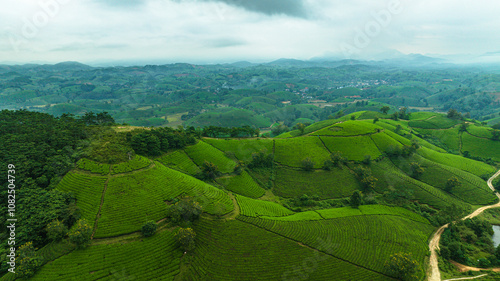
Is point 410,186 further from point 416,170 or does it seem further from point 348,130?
point 348,130

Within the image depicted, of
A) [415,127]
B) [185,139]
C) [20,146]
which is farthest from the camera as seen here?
[415,127]

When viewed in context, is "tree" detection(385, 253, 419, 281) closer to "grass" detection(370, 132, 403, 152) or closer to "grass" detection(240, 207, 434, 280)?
"grass" detection(240, 207, 434, 280)

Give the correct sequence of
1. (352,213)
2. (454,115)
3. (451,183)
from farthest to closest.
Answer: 1. (454,115)
2. (451,183)
3. (352,213)

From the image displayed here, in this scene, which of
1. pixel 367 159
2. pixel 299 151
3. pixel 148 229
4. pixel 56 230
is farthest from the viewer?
pixel 299 151

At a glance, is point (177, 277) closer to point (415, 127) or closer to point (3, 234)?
point (3, 234)

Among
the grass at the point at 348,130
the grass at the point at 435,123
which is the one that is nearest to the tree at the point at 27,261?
the grass at the point at 348,130

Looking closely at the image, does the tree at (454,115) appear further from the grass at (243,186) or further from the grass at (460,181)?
the grass at (243,186)

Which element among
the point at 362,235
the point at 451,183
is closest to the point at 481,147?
the point at 451,183

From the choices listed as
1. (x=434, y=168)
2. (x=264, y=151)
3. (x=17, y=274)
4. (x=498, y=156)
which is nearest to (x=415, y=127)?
(x=498, y=156)
